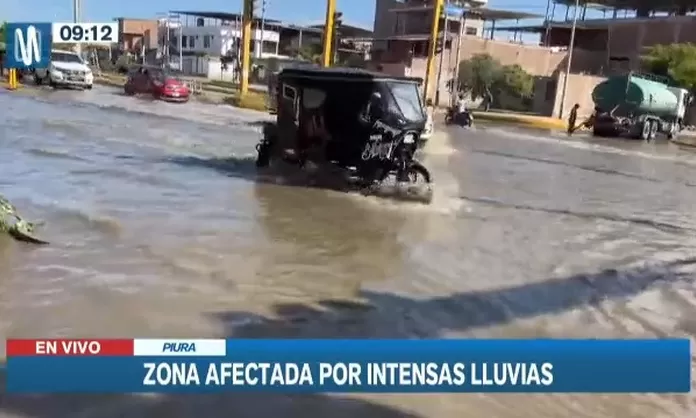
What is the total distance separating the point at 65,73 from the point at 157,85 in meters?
3.91

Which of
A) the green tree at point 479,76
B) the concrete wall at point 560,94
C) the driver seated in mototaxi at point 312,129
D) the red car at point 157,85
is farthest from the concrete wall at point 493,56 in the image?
the driver seated in mototaxi at point 312,129

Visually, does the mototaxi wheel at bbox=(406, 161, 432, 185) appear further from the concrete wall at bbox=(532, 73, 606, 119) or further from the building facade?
the concrete wall at bbox=(532, 73, 606, 119)

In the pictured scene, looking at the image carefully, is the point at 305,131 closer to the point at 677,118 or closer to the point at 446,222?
the point at 446,222

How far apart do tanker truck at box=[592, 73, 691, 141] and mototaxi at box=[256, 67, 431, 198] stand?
87.9 feet

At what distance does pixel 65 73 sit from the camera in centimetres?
3609

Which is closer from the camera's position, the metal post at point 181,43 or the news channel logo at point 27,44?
the news channel logo at point 27,44

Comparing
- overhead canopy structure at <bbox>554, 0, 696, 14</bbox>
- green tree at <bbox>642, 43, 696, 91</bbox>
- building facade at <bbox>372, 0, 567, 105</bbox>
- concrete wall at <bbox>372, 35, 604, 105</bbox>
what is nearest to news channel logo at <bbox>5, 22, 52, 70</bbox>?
building facade at <bbox>372, 0, 567, 105</bbox>

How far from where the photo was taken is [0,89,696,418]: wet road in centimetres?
557

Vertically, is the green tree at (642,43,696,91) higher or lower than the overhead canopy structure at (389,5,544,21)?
lower

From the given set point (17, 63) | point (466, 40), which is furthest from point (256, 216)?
point (466, 40)

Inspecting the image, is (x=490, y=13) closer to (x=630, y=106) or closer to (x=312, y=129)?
(x=630, y=106)

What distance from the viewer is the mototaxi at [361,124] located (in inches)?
520

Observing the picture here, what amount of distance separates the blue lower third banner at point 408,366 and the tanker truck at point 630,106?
120 ft

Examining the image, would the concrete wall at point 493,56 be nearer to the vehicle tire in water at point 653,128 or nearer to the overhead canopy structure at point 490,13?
the overhead canopy structure at point 490,13
